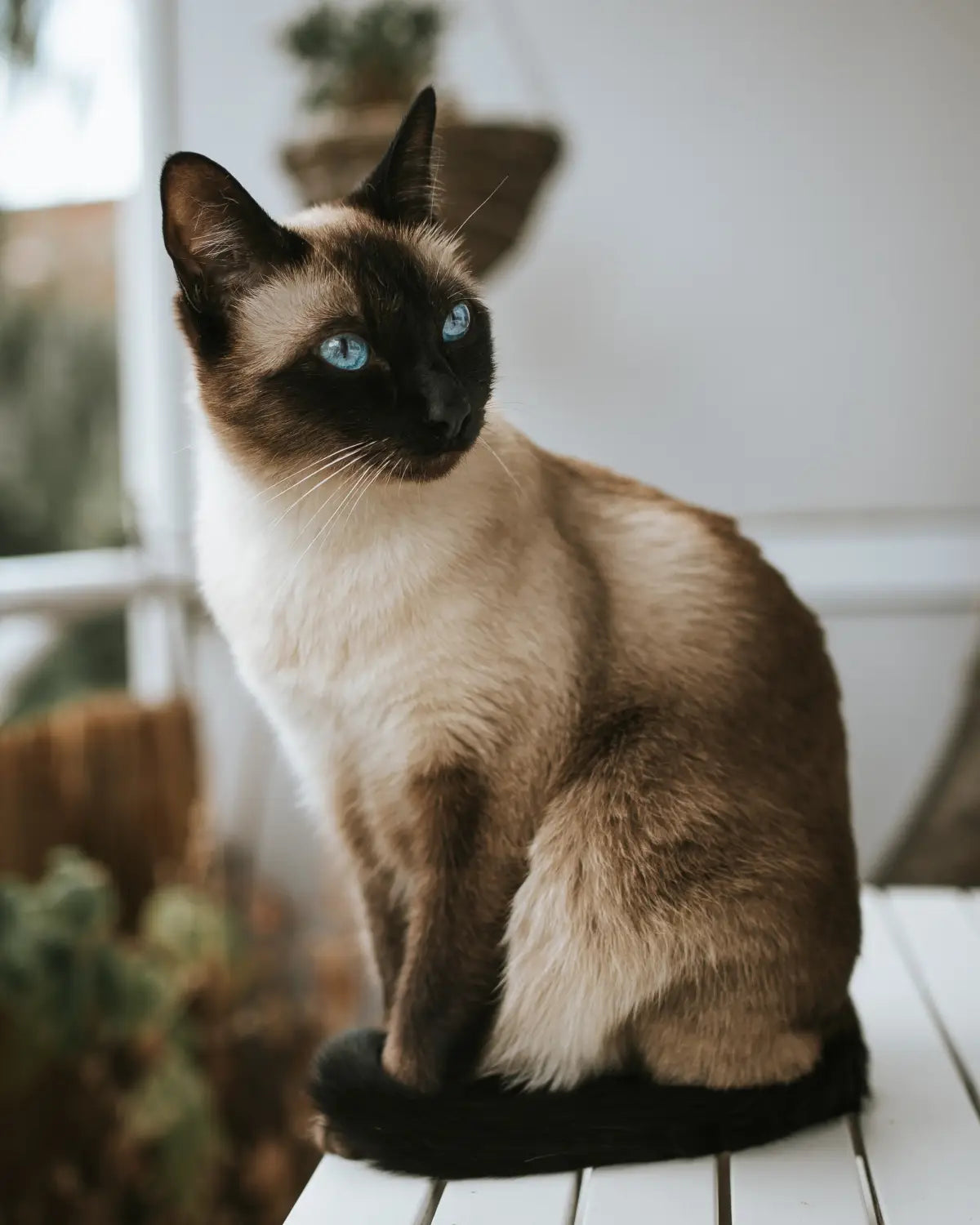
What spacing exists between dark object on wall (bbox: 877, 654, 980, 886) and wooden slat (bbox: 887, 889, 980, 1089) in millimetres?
267

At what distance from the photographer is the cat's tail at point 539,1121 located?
0.83 m

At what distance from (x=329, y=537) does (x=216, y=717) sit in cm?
171

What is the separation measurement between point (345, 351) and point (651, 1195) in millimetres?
592

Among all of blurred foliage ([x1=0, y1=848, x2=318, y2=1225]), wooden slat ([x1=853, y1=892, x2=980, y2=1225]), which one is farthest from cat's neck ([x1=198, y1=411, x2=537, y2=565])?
blurred foliage ([x1=0, y1=848, x2=318, y2=1225])

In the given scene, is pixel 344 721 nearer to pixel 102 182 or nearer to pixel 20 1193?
pixel 20 1193

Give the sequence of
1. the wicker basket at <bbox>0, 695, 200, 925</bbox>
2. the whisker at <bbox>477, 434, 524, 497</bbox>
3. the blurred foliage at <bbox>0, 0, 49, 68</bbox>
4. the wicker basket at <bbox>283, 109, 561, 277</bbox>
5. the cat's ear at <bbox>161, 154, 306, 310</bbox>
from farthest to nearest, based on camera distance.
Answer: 1. the blurred foliage at <bbox>0, 0, 49, 68</bbox>
2. the wicker basket at <bbox>0, 695, 200, 925</bbox>
3. the wicker basket at <bbox>283, 109, 561, 277</bbox>
4. the whisker at <bbox>477, 434, 524, 497</bbox>
5. the cat's ear at <bbox>161, 154, 306, 310</bbox>

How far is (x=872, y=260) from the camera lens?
6.75ft

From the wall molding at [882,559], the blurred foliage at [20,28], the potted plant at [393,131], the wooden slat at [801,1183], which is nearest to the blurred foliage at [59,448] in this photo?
the blurred foliage at [20,28]

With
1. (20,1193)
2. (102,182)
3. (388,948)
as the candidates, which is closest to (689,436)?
(102,182)

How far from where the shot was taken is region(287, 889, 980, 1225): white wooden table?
79 centimetres

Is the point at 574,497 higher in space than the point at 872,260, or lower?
lower

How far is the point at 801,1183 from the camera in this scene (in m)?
0.82

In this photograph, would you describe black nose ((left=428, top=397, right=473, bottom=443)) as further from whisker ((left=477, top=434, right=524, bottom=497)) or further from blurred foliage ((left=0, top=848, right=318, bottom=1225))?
blurred foliage ((left=0, top=848, right=318, bottom=1225))

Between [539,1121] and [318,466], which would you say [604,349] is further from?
[539,1121]
